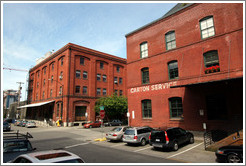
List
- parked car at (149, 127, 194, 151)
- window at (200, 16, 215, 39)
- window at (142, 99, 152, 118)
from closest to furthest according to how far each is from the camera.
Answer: parked car at (149, 127, 194, 151) < window at (200, 16, 215, 39) < window at (142, 99, 152, 118)

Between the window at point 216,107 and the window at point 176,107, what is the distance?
8.96ft

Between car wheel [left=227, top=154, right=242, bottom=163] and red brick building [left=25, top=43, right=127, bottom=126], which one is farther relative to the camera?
red brick building [left=25, top=43, right=127, bottom=126]

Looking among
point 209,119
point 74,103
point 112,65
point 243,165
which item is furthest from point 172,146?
point 112,65

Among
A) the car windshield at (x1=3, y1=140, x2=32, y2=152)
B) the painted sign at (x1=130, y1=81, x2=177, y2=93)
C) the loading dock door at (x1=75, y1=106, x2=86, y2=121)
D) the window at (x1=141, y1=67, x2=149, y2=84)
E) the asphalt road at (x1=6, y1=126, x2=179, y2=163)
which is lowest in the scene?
the asphalt road at (x1=6, y1=126, x2=179, y2=163)

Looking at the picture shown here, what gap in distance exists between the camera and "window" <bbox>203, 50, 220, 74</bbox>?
53.1 ft

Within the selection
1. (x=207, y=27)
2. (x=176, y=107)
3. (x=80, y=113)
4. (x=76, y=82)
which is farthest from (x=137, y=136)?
(x=76, y=82)

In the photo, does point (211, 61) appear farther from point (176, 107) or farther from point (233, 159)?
point (233, 159)

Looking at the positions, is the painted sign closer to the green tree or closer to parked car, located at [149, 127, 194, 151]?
parked car, located at [149, 127, 194, 151]

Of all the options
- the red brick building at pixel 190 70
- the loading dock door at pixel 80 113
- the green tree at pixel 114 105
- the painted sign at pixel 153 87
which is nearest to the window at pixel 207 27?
the red brick building at pixel 190 70

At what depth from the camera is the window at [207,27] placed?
1712 cm

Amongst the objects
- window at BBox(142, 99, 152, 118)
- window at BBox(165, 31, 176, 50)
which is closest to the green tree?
window at BBox(142, 99, 152, 118)

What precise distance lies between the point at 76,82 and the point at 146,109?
22838 millimetres

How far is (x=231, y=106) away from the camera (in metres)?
14.9

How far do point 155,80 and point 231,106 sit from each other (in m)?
8.42
